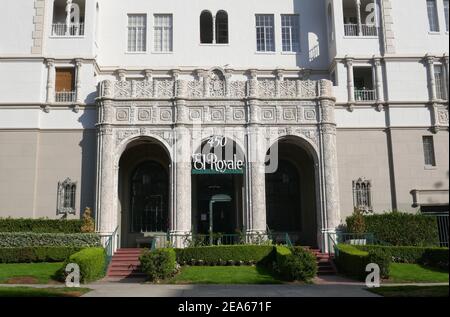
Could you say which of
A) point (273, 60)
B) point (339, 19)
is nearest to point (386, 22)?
point (339, 19)

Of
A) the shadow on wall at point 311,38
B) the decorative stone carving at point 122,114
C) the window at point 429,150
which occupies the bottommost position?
the window at point 429,150

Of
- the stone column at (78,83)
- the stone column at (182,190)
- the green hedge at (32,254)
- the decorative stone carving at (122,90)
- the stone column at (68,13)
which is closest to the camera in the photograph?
the green hedge at (32,254)

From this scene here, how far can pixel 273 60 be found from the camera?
27.8 m

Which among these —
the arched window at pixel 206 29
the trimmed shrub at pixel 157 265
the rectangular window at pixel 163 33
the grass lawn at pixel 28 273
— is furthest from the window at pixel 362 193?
the grass lawn at pixel 28 273

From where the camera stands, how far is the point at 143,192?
27.3m

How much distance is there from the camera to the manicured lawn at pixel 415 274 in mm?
17391

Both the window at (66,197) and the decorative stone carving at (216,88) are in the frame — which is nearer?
the window at (66,197)

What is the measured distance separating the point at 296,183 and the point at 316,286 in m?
11.7

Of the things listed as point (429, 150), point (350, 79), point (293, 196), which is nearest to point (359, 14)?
point (350, 79)

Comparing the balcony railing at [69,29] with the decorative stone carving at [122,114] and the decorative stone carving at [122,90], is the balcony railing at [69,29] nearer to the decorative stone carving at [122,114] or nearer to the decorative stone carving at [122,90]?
the decorative stone carving at [122,90]

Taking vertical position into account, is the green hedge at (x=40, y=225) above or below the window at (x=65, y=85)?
below

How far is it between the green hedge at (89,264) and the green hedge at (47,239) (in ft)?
6.35
